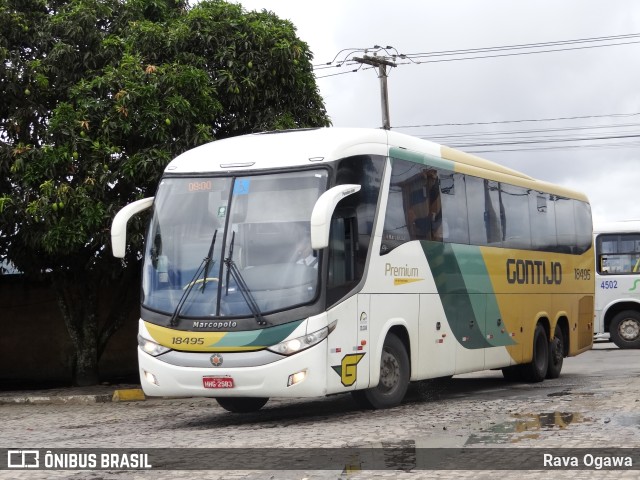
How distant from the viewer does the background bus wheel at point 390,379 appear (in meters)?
13.5

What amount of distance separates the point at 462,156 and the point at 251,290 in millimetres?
5401

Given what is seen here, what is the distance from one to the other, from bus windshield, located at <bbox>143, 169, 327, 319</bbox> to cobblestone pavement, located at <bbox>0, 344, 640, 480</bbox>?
1.44m

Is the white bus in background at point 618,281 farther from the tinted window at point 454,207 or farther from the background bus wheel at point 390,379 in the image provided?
the background bus wheel at point 390,379

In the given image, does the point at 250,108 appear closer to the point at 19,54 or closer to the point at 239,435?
the point at 19,54

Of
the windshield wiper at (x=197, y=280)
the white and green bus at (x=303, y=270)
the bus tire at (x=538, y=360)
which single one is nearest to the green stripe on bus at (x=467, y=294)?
the white and green bus at (x=303, y=270)

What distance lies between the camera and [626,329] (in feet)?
94.8

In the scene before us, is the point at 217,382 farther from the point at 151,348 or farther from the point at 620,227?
the point at 620,227

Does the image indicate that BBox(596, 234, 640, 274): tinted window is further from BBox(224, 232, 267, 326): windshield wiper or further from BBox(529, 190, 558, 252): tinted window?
BBox(224, 232, 267, 326): windshield wiper

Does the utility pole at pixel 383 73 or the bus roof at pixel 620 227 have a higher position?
the utility pole at pixel 383 73

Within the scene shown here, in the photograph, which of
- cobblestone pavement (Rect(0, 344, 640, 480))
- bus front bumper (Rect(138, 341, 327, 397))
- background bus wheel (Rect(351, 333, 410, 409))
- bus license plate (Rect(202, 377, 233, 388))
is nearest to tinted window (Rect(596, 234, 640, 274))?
cobblestone pavement (Rect(0, 344, 640, 480))

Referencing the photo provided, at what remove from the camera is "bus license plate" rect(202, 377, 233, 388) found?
1223 cm

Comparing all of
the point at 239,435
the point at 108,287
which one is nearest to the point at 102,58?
the point at 108,287

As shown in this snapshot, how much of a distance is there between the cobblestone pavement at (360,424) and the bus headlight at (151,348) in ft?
2.88

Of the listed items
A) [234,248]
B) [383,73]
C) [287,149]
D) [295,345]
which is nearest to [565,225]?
[287,149]
